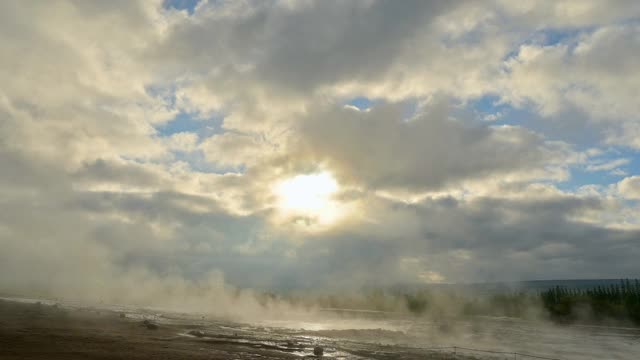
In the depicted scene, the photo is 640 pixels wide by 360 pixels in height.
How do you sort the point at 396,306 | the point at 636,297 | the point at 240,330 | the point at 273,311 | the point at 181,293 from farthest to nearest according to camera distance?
the point at 181,293, the point at 396,306, the point at 273,311, the point at 636,297, the point at 240,330

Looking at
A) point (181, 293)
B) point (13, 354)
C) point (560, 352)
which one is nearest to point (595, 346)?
point (560, 352)

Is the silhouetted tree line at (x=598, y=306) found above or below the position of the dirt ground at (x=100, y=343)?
above

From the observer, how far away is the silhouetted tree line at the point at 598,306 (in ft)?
225

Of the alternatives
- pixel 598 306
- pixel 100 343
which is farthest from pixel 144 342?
pixel 598 306

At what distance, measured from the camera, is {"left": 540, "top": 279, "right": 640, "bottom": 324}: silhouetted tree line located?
2702 inches

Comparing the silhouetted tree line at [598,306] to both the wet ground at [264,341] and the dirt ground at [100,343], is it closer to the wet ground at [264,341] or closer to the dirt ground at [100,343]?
the wet ground at [264,341]

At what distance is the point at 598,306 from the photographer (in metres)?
73.4

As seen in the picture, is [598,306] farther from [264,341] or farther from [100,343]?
[100,343]

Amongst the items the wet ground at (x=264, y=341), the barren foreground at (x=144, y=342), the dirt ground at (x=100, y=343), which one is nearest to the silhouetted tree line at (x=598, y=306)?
the wet ground at (x=264, y=341)

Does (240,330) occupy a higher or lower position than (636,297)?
lower

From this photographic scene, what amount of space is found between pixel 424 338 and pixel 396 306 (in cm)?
4868

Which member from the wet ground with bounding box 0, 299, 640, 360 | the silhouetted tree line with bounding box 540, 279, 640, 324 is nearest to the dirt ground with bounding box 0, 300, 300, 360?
the wet ground with bounding box 0, 299, 640, 360

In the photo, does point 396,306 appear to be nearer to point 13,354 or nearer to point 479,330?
point 479,330

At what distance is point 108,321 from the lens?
1930 inches
